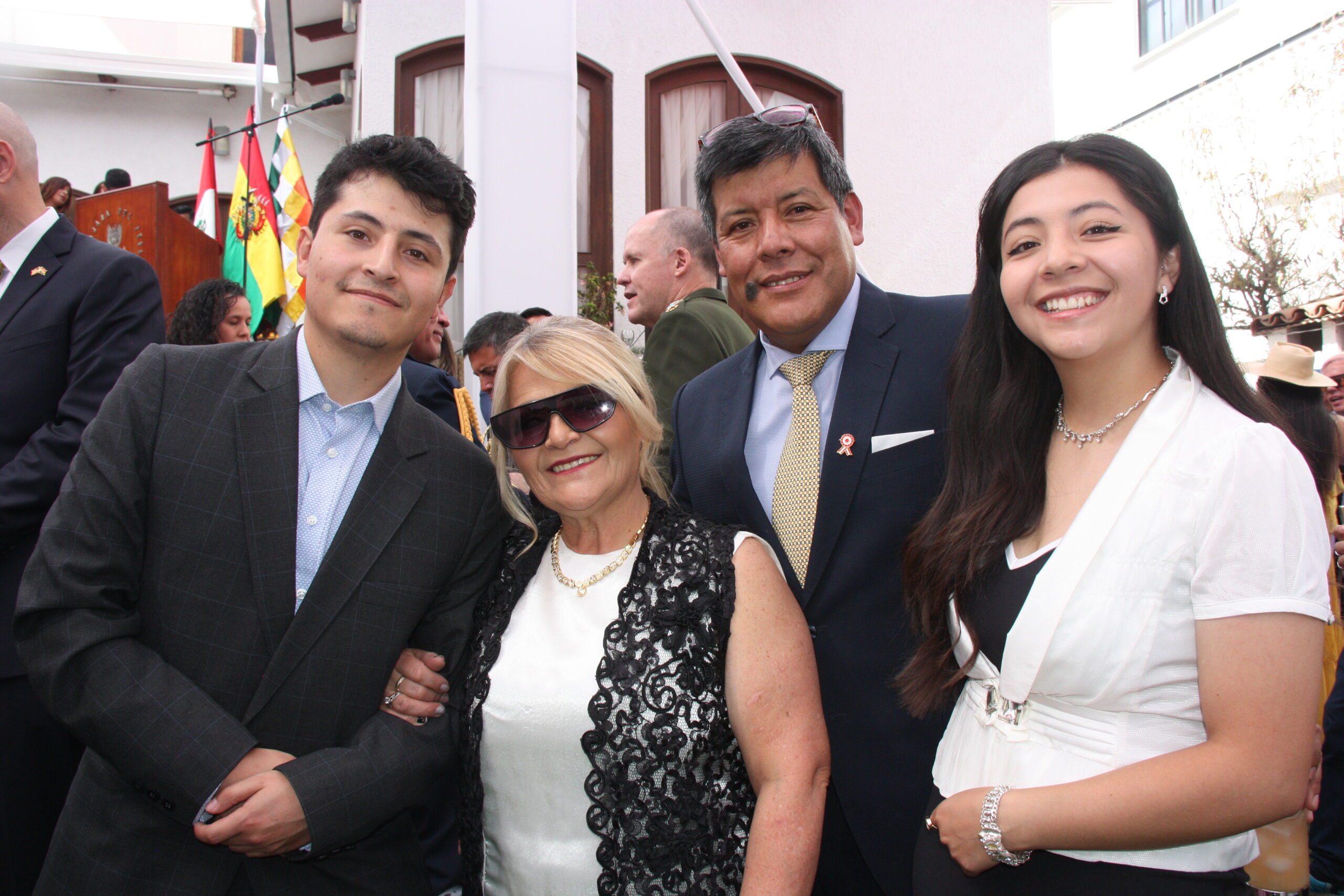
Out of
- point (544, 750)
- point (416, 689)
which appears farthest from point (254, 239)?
point (544, 750)

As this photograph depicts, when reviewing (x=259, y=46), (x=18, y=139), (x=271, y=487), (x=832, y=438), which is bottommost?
(x=271, y=487)

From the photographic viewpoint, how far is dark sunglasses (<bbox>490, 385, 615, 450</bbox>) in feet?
7.28

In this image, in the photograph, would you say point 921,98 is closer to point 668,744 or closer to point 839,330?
point 839,330

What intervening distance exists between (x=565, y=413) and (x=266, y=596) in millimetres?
788

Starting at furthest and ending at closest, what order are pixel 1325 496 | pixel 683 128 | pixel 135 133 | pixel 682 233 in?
pixel 135 133, pixel 683 128, pixel 682 233, pixel 1325 496

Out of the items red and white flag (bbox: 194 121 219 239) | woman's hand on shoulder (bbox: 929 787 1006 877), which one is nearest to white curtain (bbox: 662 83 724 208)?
red and white flag (bbox: 194 121 219 239)

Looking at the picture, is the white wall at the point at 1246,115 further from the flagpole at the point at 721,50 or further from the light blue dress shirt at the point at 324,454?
the light blue dress shirt at the point at 324,454

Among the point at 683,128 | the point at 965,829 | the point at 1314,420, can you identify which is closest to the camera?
the point at 965,829

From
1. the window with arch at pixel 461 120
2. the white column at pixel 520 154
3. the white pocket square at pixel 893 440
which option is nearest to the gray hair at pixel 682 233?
the white column at pixel 520 154

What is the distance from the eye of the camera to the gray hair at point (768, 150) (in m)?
2.52

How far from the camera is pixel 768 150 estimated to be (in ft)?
8.26

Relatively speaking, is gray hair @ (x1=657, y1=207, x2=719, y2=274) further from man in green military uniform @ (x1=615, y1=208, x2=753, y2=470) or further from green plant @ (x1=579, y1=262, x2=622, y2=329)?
green plant @ (x1=579, y1=262, x2=622, y2=329)

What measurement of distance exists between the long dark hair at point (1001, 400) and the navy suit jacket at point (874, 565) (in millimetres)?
133

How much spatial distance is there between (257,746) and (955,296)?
2.06 metres
